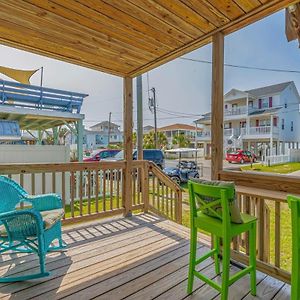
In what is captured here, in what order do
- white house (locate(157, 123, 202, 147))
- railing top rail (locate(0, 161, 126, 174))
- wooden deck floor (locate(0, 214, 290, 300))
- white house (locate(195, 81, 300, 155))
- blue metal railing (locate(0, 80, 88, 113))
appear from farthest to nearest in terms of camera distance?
1. white house (locate(157, 123, 202, 147))
2. blue metal railing (locate(0, 80, 88, 113))
3. white house (locate(195, 81, 300, 155))
4. railing top rail (locate(0, 161, 126, 174))
5. wooden deck floor (locate(0, 214, 290, 300))

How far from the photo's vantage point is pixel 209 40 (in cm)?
251

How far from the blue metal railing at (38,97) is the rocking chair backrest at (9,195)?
4.24 meters

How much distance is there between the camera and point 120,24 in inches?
88.4

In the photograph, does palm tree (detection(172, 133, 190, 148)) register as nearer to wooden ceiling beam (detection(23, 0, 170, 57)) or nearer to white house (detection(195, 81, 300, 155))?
white house (detection(195, 81, 300, 155))

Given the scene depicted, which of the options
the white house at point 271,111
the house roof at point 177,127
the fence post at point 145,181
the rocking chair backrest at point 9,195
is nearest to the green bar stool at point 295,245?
the white house at point 271,111

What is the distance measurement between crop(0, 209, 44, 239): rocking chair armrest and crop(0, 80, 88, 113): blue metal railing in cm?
486

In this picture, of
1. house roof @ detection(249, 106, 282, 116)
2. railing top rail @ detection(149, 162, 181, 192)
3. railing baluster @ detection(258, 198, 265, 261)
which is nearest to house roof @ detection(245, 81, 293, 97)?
house roof @ detection(249, 106, 282, 116)

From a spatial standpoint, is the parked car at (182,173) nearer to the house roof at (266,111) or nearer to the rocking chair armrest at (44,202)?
the house roof at (266,111)

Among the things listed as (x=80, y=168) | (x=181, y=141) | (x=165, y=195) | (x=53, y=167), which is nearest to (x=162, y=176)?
(x=165, y=195)

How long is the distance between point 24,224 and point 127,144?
2048 mm

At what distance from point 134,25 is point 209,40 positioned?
845mm

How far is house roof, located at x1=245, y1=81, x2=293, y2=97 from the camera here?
3667 mm

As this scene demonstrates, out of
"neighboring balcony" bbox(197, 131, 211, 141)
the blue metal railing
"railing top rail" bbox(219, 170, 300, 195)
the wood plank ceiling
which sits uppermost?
the blue metal railing

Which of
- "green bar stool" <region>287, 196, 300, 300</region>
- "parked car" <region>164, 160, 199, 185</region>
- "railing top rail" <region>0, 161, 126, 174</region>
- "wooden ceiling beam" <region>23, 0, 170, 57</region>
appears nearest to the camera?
"green bar stool" <region>287, 196, 300, 300</region>
